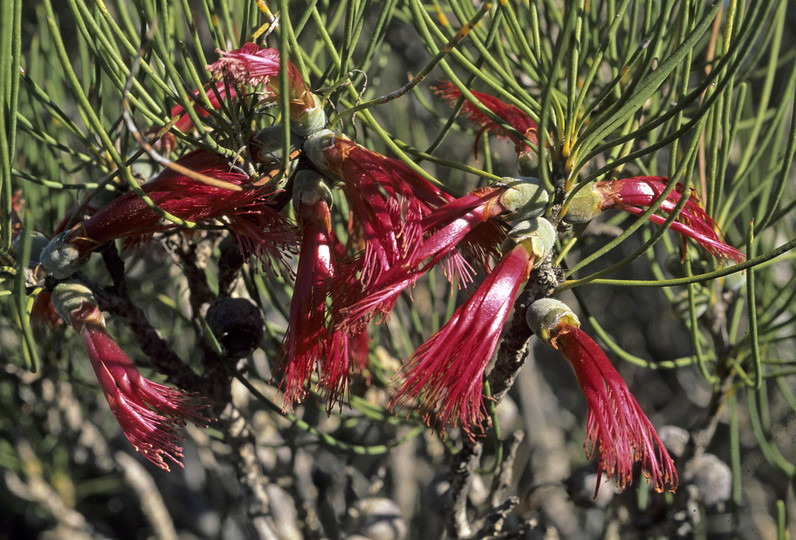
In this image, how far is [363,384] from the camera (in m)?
1.12

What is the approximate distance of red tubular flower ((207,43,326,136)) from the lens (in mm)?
551

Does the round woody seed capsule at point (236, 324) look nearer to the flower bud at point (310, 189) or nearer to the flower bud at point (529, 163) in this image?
the flower bud at point (310, 189)

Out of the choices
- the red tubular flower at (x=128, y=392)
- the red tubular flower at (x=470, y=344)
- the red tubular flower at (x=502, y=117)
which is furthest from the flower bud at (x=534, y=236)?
the red tubular flower at (x=128, y=392)

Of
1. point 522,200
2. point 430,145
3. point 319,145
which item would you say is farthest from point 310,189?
point 430,145

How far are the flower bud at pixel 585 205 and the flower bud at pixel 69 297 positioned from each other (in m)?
0.43

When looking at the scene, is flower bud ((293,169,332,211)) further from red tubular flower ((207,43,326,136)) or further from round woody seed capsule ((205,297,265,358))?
round woody seed capsule ((205,297,265,358))

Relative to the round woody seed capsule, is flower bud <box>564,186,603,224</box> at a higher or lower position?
higher

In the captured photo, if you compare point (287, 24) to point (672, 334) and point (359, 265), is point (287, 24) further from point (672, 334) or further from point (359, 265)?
point (672, 334)

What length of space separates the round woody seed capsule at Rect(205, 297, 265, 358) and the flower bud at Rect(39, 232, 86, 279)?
149mm

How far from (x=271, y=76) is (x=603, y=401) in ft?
1.20

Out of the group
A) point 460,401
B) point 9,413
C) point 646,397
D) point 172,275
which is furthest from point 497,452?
point 646,397

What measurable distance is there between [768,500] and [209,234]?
2.29m

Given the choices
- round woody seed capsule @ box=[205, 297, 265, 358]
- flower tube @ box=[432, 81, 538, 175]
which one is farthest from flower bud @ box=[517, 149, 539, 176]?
round woody seed capsule @ box=[205, 297, 265, 358]

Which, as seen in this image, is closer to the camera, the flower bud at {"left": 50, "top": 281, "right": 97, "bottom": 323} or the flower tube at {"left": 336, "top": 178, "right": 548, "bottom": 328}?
the flower tube at {"left": 336, "top": 178, "right": 548, "bottom": 328}
